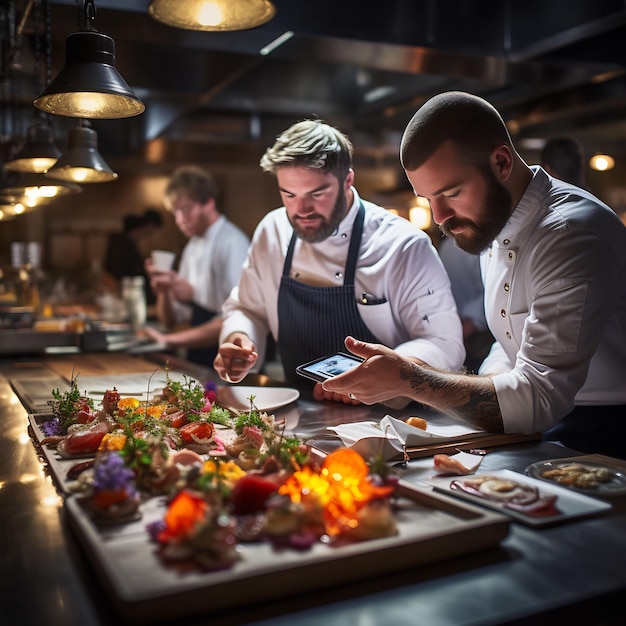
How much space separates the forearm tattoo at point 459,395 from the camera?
185 cm

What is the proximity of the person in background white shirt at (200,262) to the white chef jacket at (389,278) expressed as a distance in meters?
1.57

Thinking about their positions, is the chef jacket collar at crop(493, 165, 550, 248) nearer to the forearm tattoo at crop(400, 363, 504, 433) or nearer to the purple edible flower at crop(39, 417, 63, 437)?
the forearm tattoo at crop(400, 363, 504, 433)

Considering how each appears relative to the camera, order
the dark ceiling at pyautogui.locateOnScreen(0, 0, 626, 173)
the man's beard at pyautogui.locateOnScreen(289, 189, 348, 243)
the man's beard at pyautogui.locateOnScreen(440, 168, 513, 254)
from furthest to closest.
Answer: the dark ceiling at pyautogui.locateOnScreen(0, 0, 626, 173) → the man's beard at pyautogui.locateOnScreen(289, 189, 348, 243) → the man's beard at pyautogui.locateOnScreen(440, 168, 513, 254)

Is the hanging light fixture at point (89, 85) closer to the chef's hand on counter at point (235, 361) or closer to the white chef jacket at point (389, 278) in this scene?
the chef's hand on counter at point (235, 361)

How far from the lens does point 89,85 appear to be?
6.05 ft

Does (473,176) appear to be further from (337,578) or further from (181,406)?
(337,578)

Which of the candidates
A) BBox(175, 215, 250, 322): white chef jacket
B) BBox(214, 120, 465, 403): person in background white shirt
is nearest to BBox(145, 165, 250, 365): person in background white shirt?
BBox(175, 215, 250, 322): white chef jacket

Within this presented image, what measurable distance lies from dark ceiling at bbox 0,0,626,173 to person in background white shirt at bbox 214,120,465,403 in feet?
3.28

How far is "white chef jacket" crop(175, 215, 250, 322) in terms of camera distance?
4.60 metres

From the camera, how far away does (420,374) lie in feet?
6.13

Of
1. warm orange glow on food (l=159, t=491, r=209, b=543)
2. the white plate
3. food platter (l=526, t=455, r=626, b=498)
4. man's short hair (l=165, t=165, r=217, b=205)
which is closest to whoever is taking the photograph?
warm orange glow on food (l=159, t=491, r=209, b=543)

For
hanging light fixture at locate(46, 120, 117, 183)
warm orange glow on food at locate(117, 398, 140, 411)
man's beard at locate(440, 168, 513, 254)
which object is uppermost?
hanging light fixture at locate(46, 120, 117, 183)

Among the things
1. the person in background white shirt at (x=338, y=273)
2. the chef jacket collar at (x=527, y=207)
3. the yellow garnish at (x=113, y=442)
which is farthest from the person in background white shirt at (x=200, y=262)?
the yellow garnish at (x=113, y=442)

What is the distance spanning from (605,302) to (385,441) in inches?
27.4
